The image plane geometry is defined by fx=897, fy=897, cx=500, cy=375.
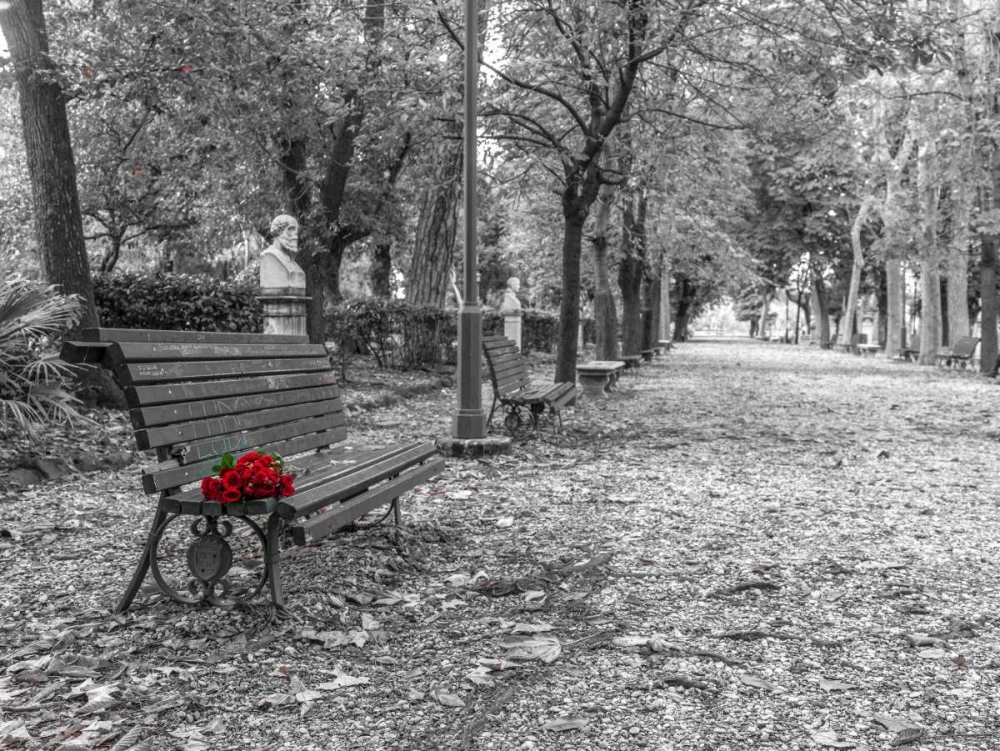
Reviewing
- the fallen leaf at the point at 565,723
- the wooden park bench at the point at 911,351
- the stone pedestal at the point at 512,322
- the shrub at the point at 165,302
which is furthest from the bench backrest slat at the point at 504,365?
the wooden park bench at the point at 911,351

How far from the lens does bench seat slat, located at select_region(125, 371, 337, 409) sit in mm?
3541

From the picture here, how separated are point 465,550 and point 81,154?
50.7 feet

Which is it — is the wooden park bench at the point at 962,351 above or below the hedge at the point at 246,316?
below

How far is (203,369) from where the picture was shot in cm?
407

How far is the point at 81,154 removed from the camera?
17.2 meters

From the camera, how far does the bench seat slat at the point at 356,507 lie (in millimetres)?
3451

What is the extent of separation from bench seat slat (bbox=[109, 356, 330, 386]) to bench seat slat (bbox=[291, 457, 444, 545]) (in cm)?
83

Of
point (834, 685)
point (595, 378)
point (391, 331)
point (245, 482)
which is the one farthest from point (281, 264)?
point (834, 685)

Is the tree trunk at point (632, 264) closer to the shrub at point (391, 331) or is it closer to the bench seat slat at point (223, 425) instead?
the shrub at point (391, 331)

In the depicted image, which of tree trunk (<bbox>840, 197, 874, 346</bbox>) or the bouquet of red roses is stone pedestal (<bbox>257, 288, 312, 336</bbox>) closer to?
the bouquet of red roses

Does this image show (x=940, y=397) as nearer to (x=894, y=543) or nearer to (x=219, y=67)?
(x=894, y=543)

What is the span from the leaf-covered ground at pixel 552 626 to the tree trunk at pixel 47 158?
3.56 m

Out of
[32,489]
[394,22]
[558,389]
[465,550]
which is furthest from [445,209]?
[465,550]

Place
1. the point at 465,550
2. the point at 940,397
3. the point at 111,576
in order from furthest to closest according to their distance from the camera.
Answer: the point at 940,397, the point at 465,550, the point at 111,576
